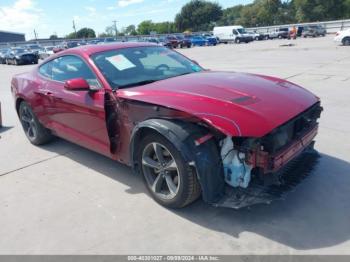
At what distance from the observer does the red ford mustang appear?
2.92 metres

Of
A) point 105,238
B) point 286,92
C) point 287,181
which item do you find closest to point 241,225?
point 287,181

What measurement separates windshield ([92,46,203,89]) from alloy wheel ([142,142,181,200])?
86cm

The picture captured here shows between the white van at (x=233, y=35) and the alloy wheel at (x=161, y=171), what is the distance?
4444 centimetres

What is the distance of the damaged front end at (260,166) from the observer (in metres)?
2.88

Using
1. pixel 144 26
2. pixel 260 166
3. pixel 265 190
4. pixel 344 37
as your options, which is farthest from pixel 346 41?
pixel 144 26

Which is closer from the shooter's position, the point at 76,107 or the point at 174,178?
the point at 174,178

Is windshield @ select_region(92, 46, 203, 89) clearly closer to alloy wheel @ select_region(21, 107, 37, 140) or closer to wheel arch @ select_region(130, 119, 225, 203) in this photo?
wheel arch @ select_region(130, 119, 225, 203)

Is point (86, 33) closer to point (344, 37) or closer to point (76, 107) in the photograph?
point (344, 37)

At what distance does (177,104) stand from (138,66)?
1.26 metres

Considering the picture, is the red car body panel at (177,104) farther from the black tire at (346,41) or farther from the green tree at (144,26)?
the green tree at (144,26)

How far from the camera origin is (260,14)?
86.9 metres

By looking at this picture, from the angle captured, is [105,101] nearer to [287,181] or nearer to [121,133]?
[121,133]

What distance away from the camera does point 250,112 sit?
2910 mm

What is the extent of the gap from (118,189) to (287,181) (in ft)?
6.23
